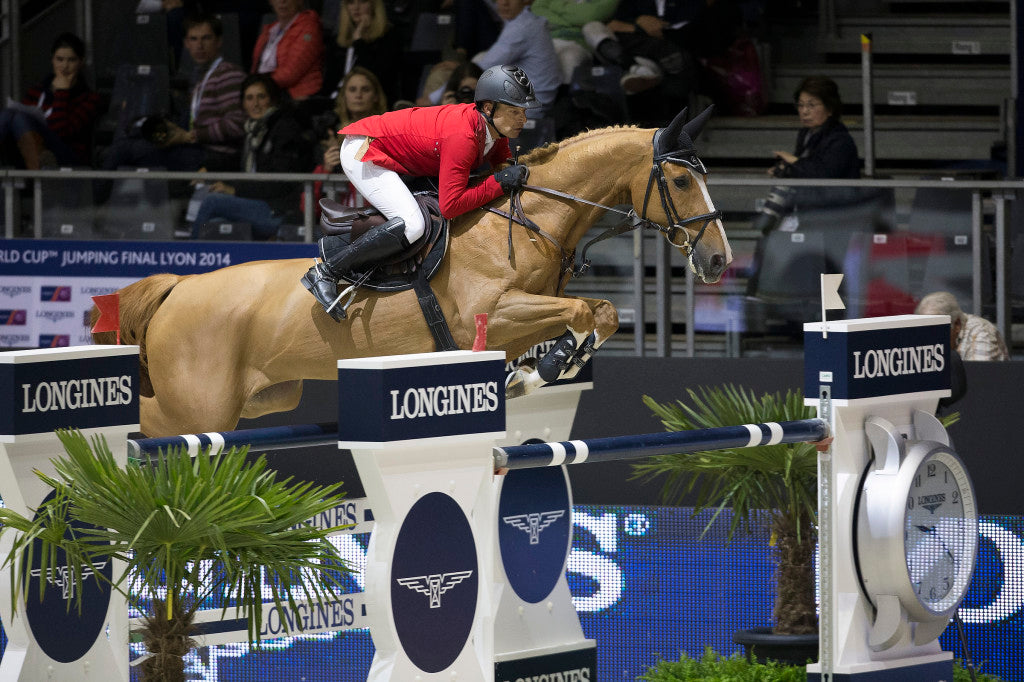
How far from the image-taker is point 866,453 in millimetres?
3611

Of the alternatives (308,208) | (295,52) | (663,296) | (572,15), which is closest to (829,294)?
(663,296)

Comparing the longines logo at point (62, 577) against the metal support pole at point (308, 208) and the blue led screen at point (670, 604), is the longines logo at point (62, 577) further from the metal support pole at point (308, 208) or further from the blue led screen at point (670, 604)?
the metal support pole at point (308, 208)

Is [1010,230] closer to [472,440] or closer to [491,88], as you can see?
[491,88]

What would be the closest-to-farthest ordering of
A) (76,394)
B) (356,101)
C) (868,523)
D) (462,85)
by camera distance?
(76,394) → (868,523) → (356,101) → (462,85)

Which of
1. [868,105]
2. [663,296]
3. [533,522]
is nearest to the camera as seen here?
[533,522]

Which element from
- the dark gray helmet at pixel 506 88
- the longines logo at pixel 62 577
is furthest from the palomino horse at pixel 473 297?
the longines logo at pixel 62 577

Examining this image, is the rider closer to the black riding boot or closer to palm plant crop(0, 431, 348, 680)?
the black riding boot

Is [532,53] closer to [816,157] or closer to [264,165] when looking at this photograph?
[264,165]

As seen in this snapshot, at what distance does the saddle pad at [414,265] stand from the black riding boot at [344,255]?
0.06m

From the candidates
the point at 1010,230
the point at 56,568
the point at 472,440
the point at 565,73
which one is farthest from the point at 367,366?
the point at 565,73

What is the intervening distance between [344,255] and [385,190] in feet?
0.94

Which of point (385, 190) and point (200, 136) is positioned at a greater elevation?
point (200, 136)

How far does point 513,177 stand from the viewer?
A: 5461 mm

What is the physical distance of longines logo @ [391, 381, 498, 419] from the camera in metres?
2.82
